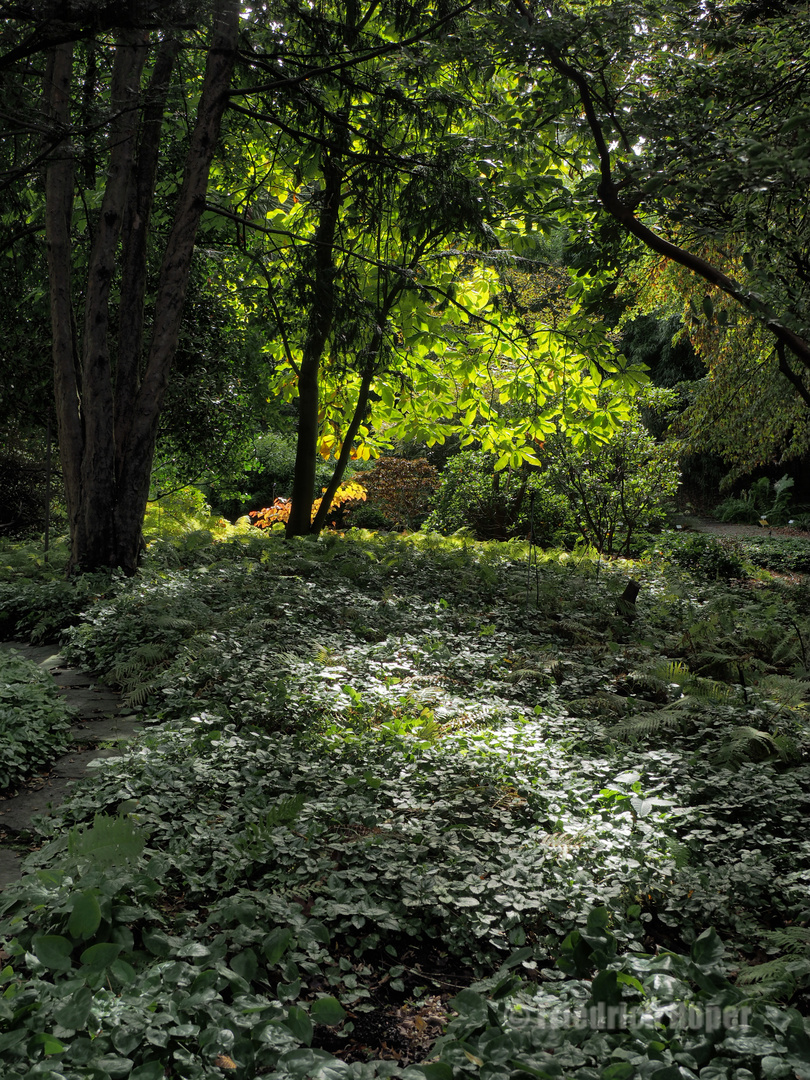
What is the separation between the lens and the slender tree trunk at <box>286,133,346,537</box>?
647 cm

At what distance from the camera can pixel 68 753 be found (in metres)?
3.71

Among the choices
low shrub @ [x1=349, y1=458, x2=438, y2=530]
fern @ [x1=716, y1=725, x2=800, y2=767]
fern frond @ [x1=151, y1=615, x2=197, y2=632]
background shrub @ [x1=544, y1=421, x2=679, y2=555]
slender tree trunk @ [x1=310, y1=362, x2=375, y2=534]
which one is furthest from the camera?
low shrub @ [x1=349, y1=458, x2=438, y2=530]

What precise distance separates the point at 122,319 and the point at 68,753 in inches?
177

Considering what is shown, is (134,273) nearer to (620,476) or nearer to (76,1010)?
(76,1010)

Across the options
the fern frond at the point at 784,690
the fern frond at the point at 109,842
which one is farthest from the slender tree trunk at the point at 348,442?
the fern frond at the point at 109,842

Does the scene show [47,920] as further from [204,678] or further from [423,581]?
[423,581]

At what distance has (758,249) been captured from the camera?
3.73 m

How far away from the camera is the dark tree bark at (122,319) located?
252 inches

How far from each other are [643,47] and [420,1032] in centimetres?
479

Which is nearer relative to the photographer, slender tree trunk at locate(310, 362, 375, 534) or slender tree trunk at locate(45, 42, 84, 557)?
slender tree trunk at locate(45, 42, 84, 557)

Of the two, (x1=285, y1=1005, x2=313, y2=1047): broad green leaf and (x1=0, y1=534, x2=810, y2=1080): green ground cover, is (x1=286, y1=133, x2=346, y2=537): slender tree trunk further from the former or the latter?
(x1=285, y1=1005, x2=313, y2=1047): broad green leaf

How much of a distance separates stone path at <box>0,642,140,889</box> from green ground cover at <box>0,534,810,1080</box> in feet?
0.49

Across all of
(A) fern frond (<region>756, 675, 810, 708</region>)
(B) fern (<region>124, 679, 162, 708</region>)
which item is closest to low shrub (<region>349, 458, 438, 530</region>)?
(A) fern frond (<region>756, 675, 810, 708</region>)

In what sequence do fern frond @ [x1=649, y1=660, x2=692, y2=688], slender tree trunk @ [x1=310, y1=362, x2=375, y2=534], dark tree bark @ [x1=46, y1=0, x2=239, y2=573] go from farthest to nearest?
slender tree trunk @ [x1=310, y1=362, x2=375, y2=534] → dark tree bark @ [x1=46, y1=0, x2=239, y2=573] → fern frond @ [x1=649, y1=660, x2=692, y2=688]
